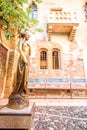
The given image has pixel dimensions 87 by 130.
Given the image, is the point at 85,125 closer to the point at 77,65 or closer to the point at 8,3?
the point at 8,3

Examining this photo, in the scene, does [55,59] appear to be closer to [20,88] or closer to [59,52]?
[59,52]

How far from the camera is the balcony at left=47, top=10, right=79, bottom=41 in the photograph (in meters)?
10.6

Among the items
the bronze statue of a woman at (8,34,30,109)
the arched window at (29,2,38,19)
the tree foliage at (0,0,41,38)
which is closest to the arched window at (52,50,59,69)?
the arched window at (29,2,38,19)

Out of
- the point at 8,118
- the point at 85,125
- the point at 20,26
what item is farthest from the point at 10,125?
the point at 20,26

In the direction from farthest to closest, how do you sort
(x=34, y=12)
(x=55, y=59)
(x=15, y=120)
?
1. (x=34, y=12)
2. (x=55, y=59)
3. (x=15, y=120)

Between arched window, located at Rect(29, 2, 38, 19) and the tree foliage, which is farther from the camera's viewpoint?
arched window, located at Rect(29, 2, 38, 19)

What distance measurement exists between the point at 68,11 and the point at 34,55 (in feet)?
15.0

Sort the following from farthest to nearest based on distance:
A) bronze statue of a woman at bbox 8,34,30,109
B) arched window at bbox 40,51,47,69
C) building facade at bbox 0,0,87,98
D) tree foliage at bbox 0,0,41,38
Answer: arched window at bbox 40,51,47,69
building facade at bbox 0,0,87,98
tree foliage at bbox 0,0,41,38
bronze statue of a woman at bbox 8,34,30,109

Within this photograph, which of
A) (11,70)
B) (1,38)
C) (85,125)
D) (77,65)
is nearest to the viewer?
(85,125)

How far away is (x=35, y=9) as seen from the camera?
12164mm

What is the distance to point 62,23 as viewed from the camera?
10594 millimetres

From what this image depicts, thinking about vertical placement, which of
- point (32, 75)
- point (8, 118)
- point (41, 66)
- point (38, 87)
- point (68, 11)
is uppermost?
point (68, 11)

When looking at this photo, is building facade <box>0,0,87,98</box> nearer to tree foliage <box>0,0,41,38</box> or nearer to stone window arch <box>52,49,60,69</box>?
stone window arch <box>52,49,60,69</box>

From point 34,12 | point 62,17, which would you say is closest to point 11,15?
point 62,17
